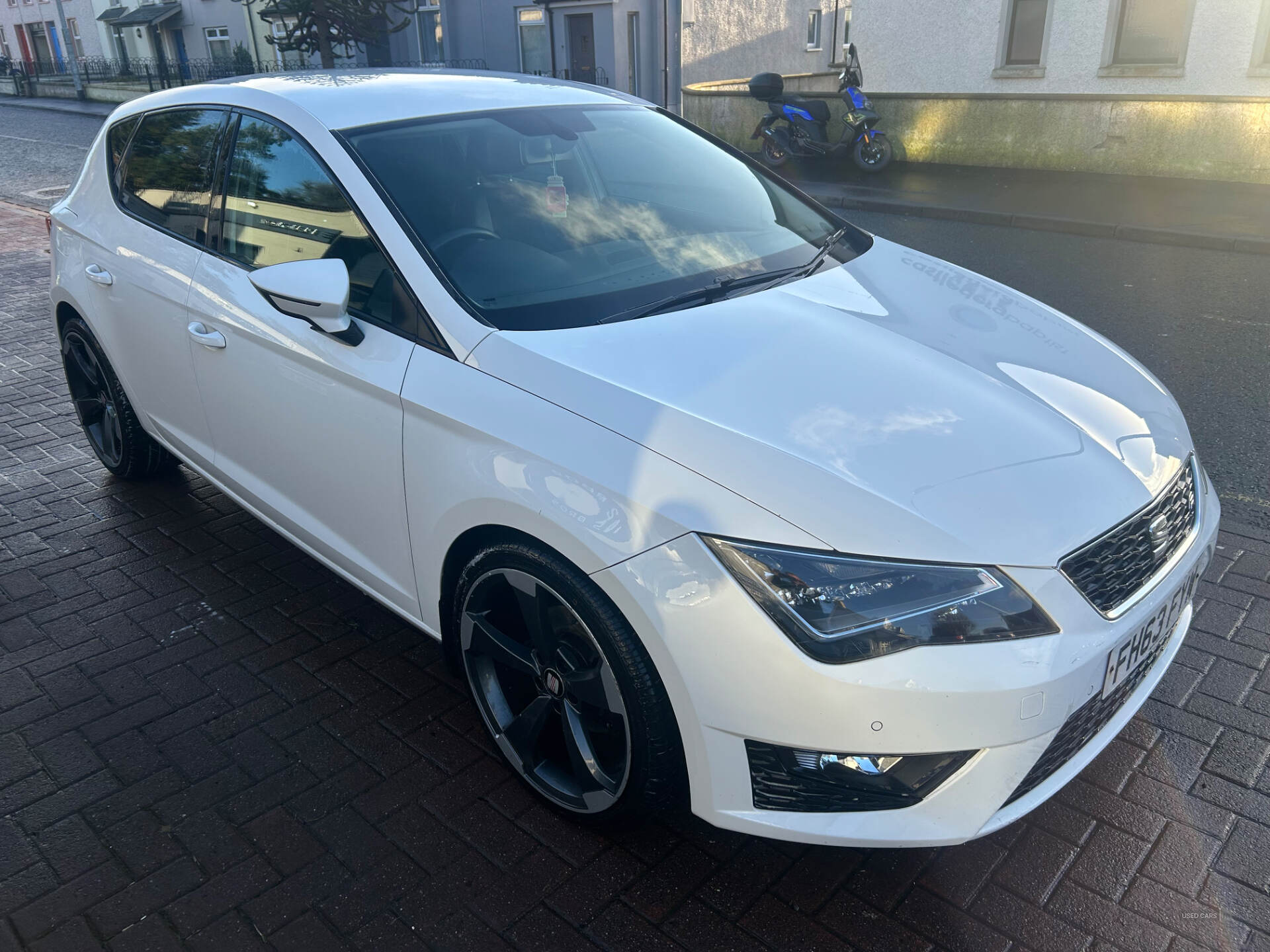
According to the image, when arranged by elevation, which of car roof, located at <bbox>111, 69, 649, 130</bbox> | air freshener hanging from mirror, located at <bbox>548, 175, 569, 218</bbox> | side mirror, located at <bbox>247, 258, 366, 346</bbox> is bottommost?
side mirror, located at <bbox>247, 258, 366, 346</bbox>

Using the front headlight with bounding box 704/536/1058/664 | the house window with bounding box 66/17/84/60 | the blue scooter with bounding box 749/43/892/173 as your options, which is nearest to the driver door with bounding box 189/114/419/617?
the front headlight with bounding box 704/536/1058/664

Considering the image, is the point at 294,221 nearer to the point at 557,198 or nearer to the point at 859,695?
the point at 557,198

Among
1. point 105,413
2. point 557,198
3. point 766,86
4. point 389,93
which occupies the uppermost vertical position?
point 389,93

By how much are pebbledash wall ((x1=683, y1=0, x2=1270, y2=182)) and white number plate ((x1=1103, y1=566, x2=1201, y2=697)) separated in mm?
11795

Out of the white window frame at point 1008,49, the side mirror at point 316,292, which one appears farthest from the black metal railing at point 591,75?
the side mirror at point 316,292

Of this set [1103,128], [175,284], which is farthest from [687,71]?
[175,284]

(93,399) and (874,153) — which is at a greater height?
(93,399)

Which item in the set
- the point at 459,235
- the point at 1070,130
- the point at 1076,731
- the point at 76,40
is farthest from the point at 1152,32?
the point at 76,40

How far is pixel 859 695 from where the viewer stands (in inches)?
77.9

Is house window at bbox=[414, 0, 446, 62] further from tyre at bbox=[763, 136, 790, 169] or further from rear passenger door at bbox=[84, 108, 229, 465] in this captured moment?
rear passenger door at bbox=[84, 108, 229, 465]

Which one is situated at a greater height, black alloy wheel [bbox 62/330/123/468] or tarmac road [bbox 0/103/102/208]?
black alloy wheel [bbox 62/330/123/468]

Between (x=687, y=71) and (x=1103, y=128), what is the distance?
1427cm

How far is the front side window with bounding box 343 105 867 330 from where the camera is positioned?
9.02ft

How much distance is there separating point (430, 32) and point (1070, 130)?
872 inches
